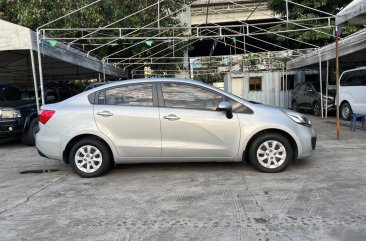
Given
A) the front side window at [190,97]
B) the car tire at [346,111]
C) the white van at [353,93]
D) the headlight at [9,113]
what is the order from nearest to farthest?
the front side window at [190,97] < the headlight at [9,113] < the white van at [353,93] < the car tire at [346,111]

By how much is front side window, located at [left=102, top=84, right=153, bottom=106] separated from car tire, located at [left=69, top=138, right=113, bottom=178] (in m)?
0.71

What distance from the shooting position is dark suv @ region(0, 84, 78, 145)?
32.2ft

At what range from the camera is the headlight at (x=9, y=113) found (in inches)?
386

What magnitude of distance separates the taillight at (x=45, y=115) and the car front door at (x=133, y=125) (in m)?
0.75

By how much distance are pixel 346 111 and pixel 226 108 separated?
32.7 ft

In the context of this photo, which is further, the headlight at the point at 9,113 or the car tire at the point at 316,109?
the car tire at the point at 316,109

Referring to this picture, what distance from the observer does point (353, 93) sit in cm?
1398

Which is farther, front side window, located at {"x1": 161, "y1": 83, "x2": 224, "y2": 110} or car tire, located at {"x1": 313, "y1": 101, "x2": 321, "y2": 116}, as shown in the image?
car tire, located at {"x1": 313, "y1": 101, "x2": 321, "y2": 116}

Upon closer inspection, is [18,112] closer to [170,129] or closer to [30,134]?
[30,134]

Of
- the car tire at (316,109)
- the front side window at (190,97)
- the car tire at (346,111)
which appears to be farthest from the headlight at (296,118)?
the car tire at (316,109)

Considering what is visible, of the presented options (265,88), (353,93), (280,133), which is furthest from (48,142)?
(265,88)

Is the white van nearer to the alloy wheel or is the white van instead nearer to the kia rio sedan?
the kia rio sedan

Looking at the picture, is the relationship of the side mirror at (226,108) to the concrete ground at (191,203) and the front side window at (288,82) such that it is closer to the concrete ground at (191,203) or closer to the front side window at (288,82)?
the concrete ground at (191,203)

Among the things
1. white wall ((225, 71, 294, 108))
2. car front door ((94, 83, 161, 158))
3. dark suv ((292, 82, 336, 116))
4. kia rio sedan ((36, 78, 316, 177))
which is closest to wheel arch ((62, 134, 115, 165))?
kia rio sedan ((36, 78, 316, 177))
